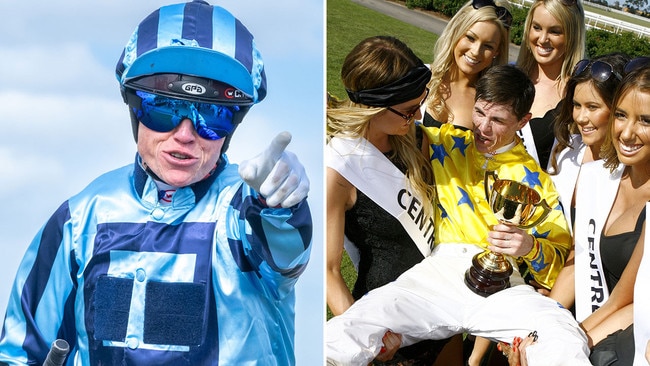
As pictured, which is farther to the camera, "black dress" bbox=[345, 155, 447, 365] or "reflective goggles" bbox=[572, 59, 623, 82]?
"reflective goggles" bbox=[572, 59, 623, 82]

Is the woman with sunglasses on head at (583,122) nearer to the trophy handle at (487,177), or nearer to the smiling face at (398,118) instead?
the trophy handle at (487,177)

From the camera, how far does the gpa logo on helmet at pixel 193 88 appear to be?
196 cm

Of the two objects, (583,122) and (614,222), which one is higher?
(583,122)

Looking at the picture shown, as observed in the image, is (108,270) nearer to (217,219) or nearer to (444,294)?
(217,219)

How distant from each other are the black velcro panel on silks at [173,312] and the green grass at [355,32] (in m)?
6.48

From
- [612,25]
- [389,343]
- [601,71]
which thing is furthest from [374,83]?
[612,25]

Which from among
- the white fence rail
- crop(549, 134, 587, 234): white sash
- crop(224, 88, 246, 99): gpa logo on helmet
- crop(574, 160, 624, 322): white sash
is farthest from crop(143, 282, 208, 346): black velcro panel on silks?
the white fence rail

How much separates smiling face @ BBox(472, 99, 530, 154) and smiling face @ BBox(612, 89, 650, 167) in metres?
0.42

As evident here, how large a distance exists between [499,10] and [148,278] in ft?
7.63

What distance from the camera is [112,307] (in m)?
2.06

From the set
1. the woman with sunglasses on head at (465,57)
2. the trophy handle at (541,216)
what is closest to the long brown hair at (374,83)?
the trophy handle at (541,216)

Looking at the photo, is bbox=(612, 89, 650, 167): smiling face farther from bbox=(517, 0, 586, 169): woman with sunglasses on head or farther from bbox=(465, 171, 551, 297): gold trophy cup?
bbox=(517, 0, 586, 169): woman with sunglasses on head

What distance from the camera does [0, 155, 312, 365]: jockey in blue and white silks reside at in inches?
81.0

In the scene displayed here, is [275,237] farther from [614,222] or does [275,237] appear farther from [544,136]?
[544,136]
